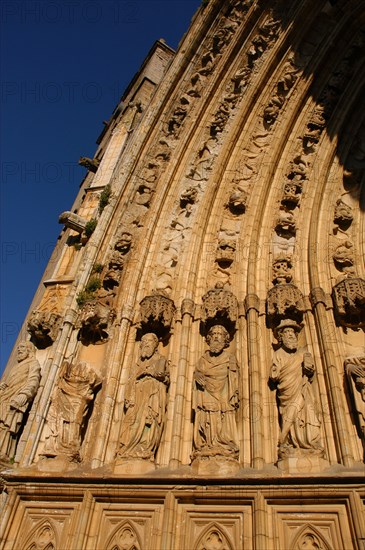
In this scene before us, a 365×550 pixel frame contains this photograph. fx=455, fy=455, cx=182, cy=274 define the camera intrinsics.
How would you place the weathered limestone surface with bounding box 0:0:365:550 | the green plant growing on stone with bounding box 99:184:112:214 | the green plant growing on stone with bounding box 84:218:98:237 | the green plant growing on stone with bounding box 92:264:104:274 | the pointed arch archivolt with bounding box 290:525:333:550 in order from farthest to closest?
the green plant growing on stone with bounding box 99:184:112:214
the green plant growing on stone with bounding box 84:218:98:237
the green plant growing on stone with bounding box 92:264:104:274
the weathered limestone surface with bounding box 0:0:365:550
the pointed arch archivolt with bounding box 290:525:333:550

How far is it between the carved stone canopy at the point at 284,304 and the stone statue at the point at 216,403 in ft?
2.37

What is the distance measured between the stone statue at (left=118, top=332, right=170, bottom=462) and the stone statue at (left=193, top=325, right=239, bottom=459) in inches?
15.6

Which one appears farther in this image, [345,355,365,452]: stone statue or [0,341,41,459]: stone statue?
[0,341,41,459]: stone statue

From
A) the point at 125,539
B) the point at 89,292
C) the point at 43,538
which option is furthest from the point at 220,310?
the point at 43,538

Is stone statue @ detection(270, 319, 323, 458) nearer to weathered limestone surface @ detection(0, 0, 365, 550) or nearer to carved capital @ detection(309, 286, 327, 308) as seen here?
weathered limestone surface @ detection(0, 0, 365, 550)

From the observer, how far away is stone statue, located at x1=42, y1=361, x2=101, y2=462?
4.75 metres

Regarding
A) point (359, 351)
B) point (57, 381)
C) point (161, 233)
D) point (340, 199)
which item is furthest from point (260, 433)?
point (340, 199)

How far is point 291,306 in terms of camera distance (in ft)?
18.2

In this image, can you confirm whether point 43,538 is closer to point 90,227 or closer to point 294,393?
point 294,393

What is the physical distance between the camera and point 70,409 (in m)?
5.00

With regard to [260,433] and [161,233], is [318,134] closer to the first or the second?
[161,233]

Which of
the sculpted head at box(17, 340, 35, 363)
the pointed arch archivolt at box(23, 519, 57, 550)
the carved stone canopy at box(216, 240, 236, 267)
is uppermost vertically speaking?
the carved stone canopy at box(216, 240, 236, 267)

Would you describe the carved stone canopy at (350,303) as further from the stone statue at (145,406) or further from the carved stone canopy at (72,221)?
the carved stone canopy at (72,221)

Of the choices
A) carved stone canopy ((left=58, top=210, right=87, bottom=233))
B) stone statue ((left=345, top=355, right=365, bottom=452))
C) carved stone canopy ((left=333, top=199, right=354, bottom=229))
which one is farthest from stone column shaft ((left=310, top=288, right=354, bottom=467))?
carved stone canopy ((left=58, top=210, right=87, bottom=233))
